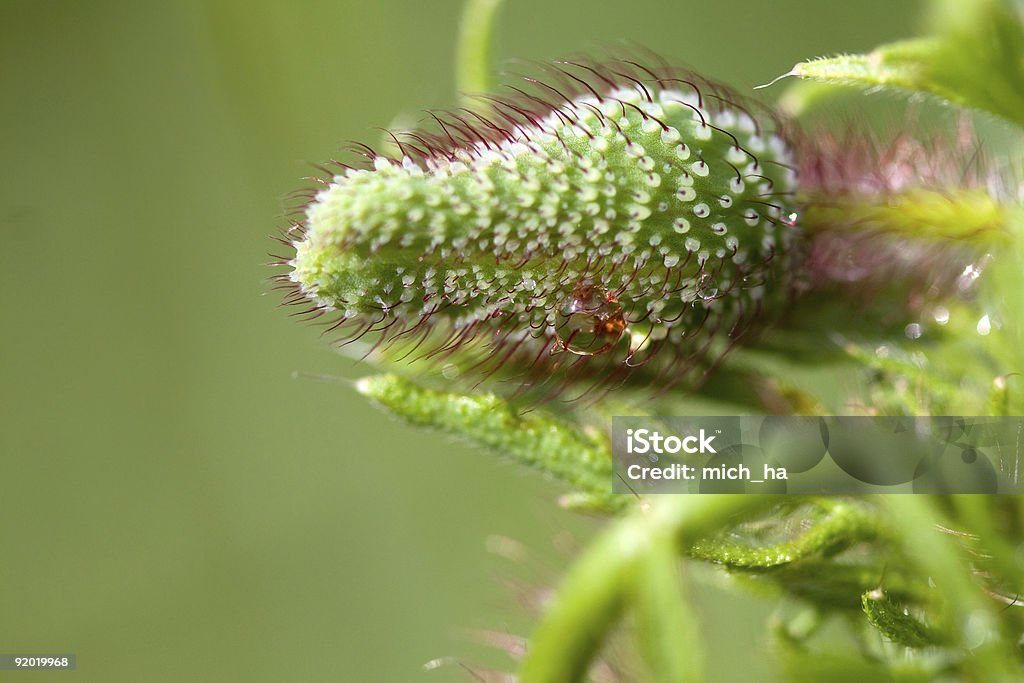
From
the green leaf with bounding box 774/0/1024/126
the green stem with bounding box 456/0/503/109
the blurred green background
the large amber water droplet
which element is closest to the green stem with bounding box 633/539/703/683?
the large amber water droplet

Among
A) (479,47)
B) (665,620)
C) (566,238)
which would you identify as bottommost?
(665,620)

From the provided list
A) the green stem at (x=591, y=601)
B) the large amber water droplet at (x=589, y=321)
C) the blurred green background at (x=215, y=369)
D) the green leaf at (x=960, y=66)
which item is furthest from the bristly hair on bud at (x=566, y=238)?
the blurred green background at (x=215, y=369)

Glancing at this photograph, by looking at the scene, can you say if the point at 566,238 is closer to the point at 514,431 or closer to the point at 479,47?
the point at 514,431

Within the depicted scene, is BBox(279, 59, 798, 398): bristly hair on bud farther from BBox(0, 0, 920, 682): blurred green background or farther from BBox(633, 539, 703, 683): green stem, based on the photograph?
BBox(0, 0, 920, 682): blurred green background

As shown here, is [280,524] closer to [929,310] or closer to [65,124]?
[65,124]

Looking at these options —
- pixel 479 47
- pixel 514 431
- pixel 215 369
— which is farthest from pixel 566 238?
pixel 215 369

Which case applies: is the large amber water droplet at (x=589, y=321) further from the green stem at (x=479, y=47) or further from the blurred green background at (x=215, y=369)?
the blurred green background at (x=215, y=369)
